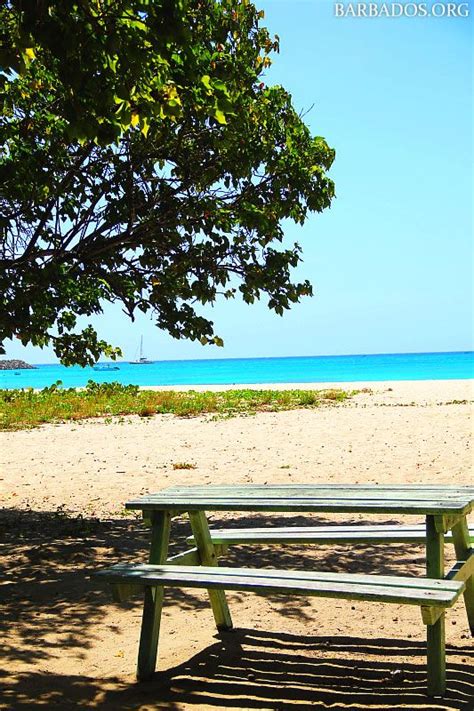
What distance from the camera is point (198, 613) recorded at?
5574 mm

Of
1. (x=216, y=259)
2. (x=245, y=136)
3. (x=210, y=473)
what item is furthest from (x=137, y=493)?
(x=245, y=136)

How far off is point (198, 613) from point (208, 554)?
0.84 m

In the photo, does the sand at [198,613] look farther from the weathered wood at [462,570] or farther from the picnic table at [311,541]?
the weathered wood at [462,570]

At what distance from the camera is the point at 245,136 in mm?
7648

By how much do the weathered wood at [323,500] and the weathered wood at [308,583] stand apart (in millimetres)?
376

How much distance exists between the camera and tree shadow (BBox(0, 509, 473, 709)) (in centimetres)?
406

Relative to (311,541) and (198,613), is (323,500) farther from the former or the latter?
(198,613)

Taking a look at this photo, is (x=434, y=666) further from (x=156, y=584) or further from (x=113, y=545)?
(x=113, y=545)

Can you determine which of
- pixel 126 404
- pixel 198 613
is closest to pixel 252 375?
pixel 126 404

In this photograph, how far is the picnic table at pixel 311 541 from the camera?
366 centimetres

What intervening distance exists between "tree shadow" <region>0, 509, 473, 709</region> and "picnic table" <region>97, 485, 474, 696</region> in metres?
0.25

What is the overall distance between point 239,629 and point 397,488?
145cm

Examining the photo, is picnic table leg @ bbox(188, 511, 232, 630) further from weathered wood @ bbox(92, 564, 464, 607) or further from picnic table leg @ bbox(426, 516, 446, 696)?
picnic table leg @ bbox(426, 516, 446, 696)

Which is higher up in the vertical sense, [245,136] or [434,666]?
[245,136]
